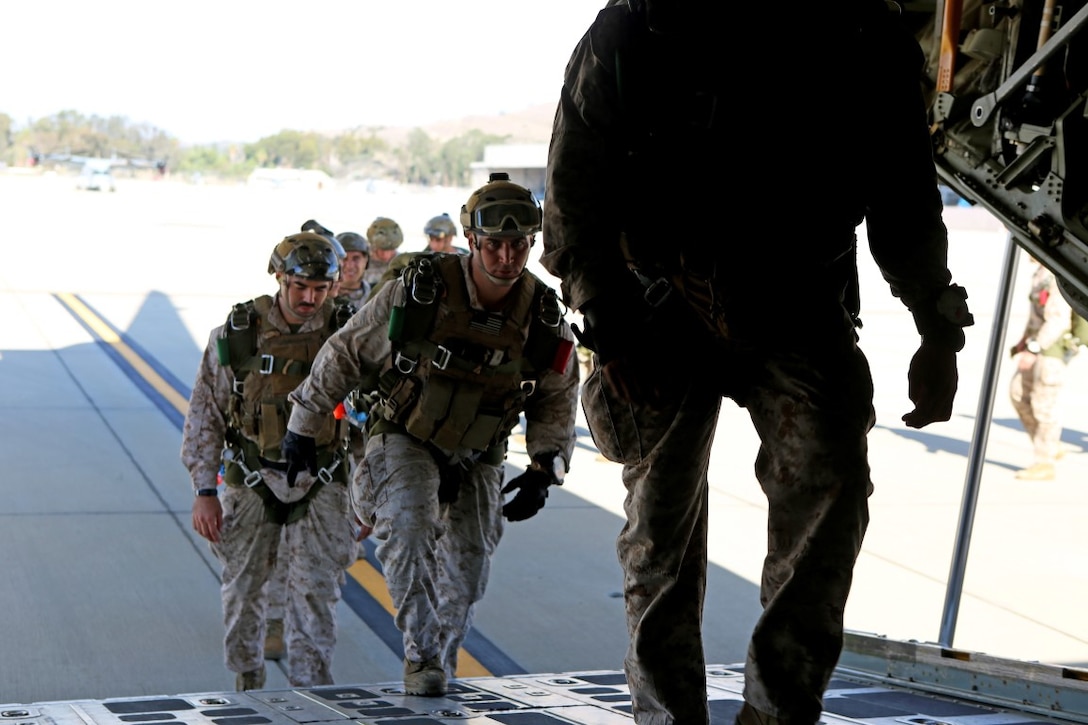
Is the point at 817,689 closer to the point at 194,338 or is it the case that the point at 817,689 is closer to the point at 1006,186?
the point at 1006,186

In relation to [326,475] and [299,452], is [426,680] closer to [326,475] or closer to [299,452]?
[299,452]

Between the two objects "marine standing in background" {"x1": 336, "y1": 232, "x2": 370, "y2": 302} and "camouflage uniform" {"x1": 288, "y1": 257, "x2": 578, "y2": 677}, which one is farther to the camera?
"marine standing in background" {"x1": 336, "y1": 232, "x2": 370, "y2": 302}

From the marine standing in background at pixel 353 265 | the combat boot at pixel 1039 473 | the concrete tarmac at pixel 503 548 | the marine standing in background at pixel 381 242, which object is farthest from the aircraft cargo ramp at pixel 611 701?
the combat boot at pixel 1039 473

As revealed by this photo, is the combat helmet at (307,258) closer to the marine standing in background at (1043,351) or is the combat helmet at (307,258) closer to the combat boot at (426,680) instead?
the combat boot at (426,680)

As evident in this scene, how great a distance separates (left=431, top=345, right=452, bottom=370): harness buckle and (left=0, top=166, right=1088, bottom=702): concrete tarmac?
1.83m

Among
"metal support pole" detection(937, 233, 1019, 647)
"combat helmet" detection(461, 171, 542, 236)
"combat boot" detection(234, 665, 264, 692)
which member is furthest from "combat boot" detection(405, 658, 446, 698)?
"metal support pole" detection(937, 233, 1019, 647)

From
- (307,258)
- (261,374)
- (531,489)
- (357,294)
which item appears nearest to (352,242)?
(357,294)

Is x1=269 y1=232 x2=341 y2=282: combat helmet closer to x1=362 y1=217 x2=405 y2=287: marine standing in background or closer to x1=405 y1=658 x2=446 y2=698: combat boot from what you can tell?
x1=405 y1=658 x2=446 y2=698: combat boot

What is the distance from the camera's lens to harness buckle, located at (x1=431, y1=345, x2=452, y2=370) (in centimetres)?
508

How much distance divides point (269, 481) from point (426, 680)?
154 centimetres

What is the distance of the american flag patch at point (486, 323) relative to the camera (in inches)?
201

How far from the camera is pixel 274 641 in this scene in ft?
21.6

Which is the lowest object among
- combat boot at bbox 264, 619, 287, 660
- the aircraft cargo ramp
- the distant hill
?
combat boot at bbox 264, 619, 287, 660

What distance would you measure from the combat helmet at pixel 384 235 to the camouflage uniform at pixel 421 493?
16.1ft
